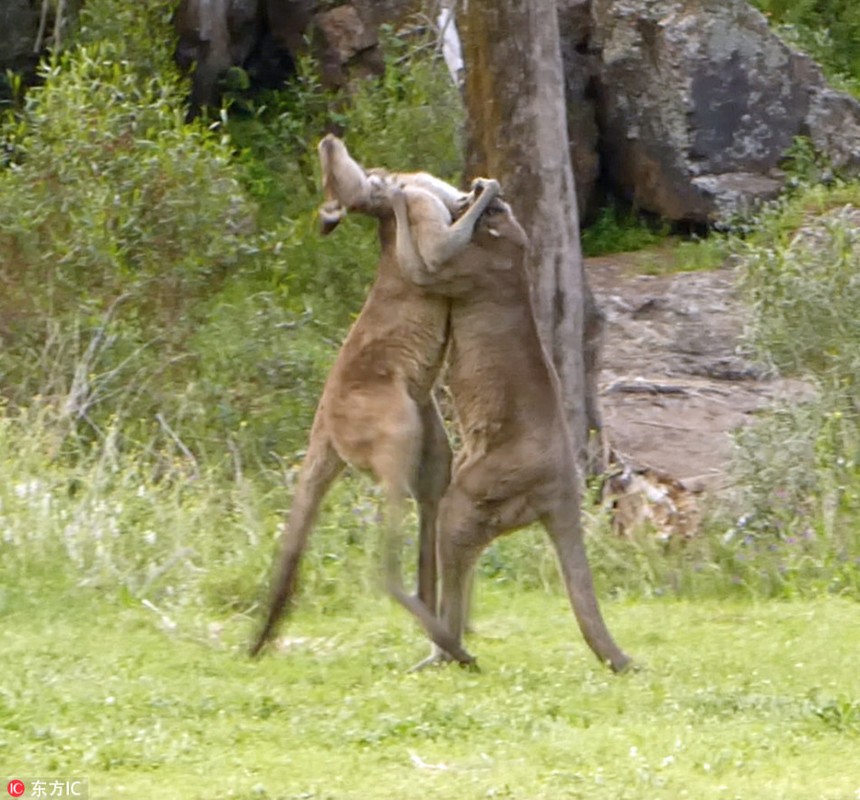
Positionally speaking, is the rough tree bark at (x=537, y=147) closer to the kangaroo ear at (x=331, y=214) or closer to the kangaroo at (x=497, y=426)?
the kangaroo ear at (x=331, y=214)

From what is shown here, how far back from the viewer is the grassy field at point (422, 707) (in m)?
6.04

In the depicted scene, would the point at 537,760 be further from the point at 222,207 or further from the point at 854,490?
the point at 222,207

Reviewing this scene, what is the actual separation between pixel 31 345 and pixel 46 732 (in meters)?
7.64

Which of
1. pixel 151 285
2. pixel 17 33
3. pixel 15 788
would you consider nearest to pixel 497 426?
pixel 15 788

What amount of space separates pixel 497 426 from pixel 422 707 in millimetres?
1446

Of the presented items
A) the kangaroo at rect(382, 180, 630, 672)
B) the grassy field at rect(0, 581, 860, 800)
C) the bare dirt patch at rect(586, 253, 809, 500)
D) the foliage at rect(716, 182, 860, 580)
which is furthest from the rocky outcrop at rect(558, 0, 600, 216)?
the kangaroo at rect(382, 180, 630, 672)

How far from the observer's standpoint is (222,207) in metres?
14.8

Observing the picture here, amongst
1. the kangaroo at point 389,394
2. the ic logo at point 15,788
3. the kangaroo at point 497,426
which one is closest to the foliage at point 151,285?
the kangaroo at point 389,394

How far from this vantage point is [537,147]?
1291cm

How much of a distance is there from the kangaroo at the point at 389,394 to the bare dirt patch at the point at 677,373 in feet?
14.3

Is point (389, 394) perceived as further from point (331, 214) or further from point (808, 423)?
point (808, 423)

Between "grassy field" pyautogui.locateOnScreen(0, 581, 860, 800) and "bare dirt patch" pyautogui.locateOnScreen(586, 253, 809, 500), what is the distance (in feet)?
13.1

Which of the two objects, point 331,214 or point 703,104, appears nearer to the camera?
point 331,214

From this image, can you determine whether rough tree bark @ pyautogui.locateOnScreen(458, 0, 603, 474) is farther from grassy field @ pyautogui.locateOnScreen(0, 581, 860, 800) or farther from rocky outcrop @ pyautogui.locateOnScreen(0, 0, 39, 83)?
rocky outcrop @ pyautogui.locateOnScreen(0, 0, 39, 83)
